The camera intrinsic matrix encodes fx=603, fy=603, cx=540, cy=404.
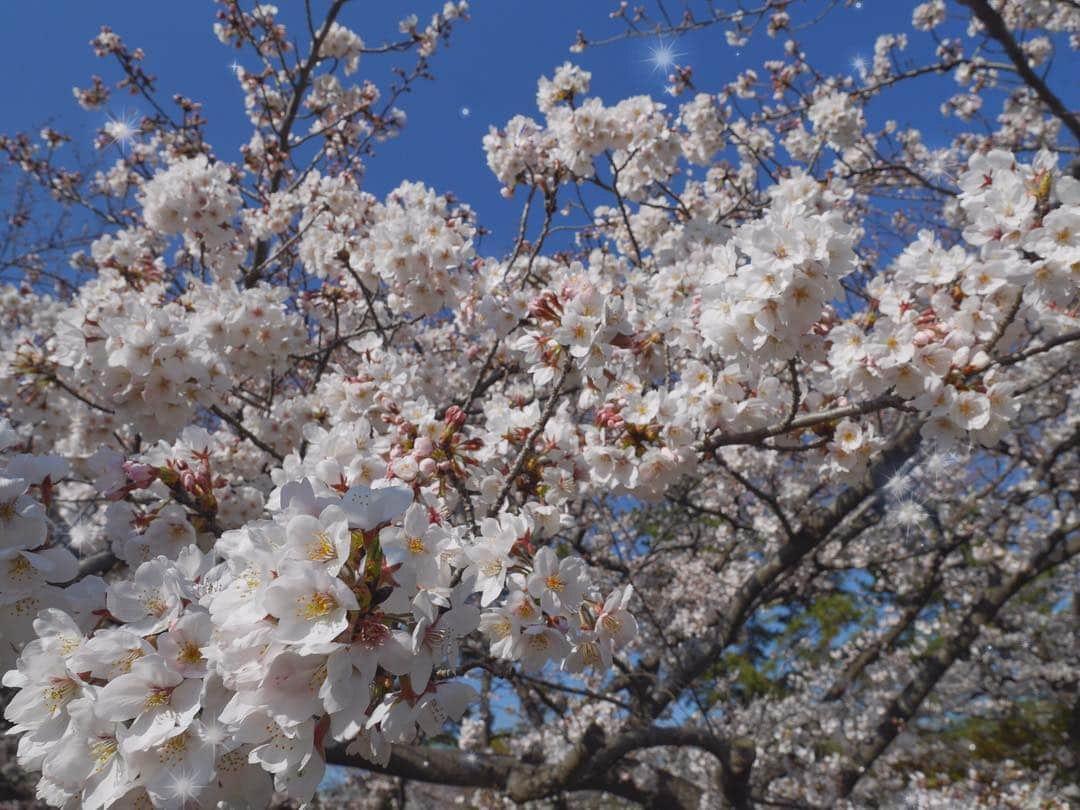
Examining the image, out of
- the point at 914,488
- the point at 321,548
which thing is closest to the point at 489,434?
the point at 321,548

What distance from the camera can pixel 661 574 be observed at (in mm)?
7539

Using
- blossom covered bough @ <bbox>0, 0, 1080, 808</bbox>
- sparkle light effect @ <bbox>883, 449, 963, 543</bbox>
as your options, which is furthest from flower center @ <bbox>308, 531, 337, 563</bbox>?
sparkle light effect @ <bbox>883, 449, 963, 543</bbox>

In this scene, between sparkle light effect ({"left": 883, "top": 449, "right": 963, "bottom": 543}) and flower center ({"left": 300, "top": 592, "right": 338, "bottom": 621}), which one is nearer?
flower center ({"left": 300, "top": 592, "right": 338, "bottom": 621})

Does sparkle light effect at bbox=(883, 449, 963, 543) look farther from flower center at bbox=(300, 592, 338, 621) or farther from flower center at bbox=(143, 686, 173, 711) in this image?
flower center at bbox=(143, 686, 173, 711)

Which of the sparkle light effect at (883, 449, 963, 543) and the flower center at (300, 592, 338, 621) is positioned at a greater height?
the sparkle light effect at (883, 449, 963, 543)

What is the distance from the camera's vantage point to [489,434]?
2.44 metres

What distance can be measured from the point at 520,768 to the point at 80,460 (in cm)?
348

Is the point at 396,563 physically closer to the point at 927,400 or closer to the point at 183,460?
the point at 183,460

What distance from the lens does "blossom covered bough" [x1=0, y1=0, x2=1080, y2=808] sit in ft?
3.76

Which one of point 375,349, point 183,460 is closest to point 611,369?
point 375,349

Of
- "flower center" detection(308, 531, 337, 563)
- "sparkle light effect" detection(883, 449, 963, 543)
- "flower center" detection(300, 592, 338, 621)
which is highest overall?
"sparkle light effect" detection(883, 449, 963, 543)

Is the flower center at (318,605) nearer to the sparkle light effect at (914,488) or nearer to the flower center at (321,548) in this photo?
the flower center at (321,548)

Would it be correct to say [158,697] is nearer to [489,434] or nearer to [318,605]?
[318,605]

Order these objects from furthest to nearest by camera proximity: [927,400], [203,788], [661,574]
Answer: [661,574] → [927,400] → [203,788]
